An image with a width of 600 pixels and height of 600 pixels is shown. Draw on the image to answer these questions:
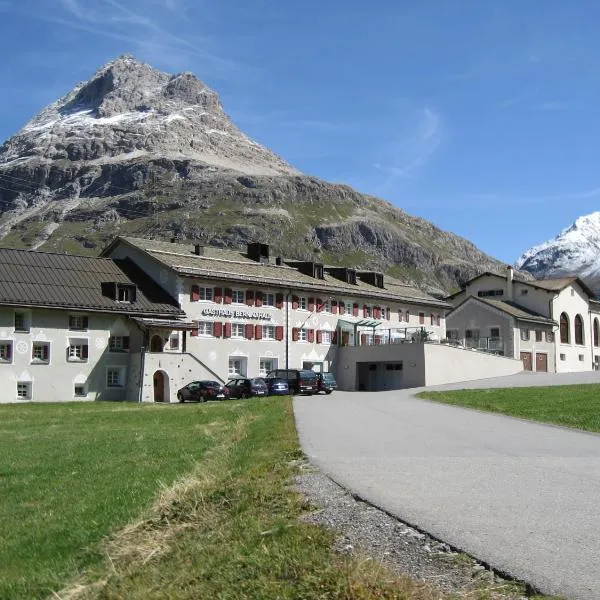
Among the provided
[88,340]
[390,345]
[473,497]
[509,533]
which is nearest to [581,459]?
[473,497]

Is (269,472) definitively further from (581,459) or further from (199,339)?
(199,339)

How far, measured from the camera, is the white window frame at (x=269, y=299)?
5897cm

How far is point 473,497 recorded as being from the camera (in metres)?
9.80

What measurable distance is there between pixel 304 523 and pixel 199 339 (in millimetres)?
46586

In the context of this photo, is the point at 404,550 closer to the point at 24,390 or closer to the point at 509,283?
the point at 24,390

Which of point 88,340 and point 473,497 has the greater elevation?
point 88,340

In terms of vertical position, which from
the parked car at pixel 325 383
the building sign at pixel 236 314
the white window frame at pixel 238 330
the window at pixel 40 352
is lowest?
the parked car at pixel 325 383

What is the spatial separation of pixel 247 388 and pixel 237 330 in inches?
401

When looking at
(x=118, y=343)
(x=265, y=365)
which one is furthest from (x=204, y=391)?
(x=265, y=365)

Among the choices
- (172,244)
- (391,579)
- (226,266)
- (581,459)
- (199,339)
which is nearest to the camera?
(391,579)

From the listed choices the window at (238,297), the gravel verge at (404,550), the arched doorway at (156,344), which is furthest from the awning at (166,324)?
the gravel verge at (404,550)

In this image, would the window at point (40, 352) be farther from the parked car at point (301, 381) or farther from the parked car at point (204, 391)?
the parked car at point (301, 381)

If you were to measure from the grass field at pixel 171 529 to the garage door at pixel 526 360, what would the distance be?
2196 inches

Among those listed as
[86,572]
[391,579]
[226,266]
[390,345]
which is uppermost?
[226,266]
